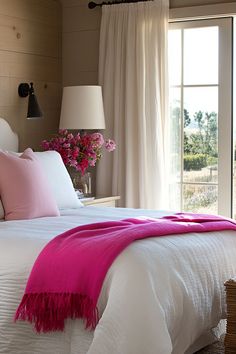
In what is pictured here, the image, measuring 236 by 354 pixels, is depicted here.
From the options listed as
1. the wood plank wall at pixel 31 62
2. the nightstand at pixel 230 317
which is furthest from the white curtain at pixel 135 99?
the nightstand at pixel 230 317

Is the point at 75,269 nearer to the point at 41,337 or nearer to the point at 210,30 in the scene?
the point at 41,337

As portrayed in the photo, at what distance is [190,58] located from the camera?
508cm

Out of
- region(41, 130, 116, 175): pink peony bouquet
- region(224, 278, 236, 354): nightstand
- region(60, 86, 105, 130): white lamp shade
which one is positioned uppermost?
region(60, 86, 105, 130): white lamp shade

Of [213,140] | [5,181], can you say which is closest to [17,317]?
[5,181]

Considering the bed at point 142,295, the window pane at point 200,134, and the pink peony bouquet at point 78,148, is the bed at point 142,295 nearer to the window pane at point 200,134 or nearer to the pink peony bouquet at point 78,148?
the pink peony bouquet at point 78,148

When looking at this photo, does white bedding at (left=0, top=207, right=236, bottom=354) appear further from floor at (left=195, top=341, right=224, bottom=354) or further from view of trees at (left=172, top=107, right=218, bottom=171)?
view of trees at (left=172, top=107, right=218, bottom=171)

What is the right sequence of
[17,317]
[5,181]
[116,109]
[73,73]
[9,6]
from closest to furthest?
[17,317], [5,181], [9,6], [116,109], [73,73]

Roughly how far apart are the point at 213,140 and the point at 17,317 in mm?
Answer: 2626

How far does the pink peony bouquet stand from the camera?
4.81m

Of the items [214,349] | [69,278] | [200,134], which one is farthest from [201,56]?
[69,278]

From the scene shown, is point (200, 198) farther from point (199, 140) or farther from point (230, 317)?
point (230, 317)

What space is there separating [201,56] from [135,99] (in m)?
0.62

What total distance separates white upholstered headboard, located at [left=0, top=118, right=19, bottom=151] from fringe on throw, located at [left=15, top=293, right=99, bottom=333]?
2.15 m

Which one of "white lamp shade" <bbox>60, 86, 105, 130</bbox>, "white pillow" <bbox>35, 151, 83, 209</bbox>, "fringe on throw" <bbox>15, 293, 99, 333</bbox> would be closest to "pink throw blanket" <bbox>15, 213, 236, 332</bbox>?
"fringe on throw" <bbox>15, 293, 99, 333</bbox>
